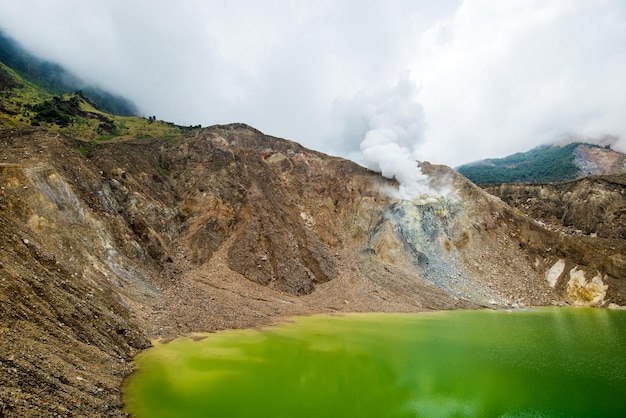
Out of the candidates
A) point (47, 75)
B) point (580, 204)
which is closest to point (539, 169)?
point (580, 204)

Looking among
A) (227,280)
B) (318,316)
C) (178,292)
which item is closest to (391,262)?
(318,316)

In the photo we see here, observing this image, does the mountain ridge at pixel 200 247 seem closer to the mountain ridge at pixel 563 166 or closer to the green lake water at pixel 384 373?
the green lake water at pixel 384 373

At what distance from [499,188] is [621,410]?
67140 mm

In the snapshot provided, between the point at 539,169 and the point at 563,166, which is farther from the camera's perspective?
the point at 539,169

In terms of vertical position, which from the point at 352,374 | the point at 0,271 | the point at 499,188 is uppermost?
the point at 499,188

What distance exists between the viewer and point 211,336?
2681 cm

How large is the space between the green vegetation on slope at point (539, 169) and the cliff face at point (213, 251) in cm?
8329

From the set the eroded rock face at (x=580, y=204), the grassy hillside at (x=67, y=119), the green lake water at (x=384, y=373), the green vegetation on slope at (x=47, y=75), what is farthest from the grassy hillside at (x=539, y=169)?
the green vegetation on slope at (x=47, y=75)

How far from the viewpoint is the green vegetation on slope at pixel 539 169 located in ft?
433

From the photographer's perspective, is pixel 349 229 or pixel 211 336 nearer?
pixel 211 336

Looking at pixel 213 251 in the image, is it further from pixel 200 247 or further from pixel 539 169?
pixel 539 169

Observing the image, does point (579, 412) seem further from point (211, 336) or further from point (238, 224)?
point (238, 224)

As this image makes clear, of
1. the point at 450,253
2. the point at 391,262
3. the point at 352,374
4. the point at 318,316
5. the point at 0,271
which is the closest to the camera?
the point at 0,271

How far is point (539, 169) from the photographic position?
486 ft
